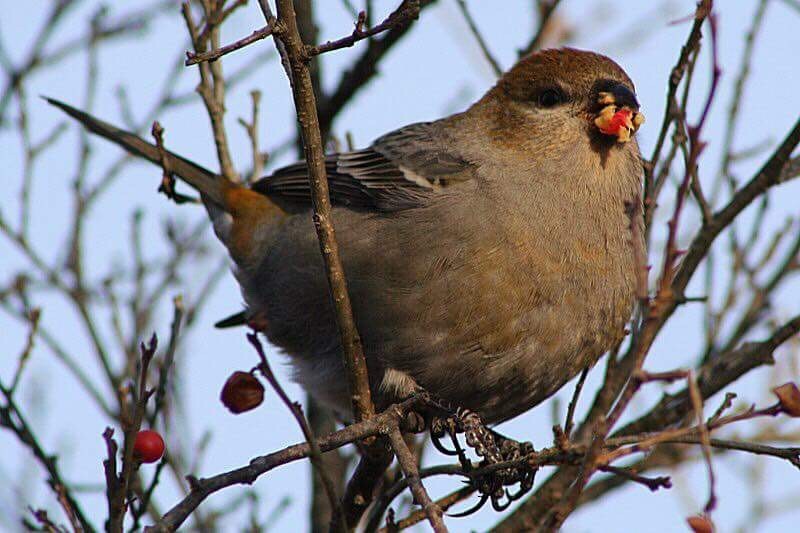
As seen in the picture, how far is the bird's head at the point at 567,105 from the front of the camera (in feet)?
14.8

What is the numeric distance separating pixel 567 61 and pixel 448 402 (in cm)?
180

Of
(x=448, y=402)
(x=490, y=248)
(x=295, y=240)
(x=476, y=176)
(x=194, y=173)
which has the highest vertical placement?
(x=194, y=173)

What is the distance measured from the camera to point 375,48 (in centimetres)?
588

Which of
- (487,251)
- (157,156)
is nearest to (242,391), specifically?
(487,251)

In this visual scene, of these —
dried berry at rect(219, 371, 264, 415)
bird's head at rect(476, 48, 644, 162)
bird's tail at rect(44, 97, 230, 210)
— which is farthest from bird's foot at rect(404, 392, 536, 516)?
bird's tail at rect(44, 97, 230, 210)

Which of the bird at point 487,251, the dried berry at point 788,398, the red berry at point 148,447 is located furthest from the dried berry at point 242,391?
the dried berry at point 788,398

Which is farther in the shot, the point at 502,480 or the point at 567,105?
the point at 567,105

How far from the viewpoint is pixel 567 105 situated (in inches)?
188

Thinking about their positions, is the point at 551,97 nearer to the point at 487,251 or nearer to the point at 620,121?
the point at 620,121

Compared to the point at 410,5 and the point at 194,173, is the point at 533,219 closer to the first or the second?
the point at 410,5

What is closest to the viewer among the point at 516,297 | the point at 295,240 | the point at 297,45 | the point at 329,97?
the point at 297,45

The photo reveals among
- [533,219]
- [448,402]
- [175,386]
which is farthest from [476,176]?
[175,386]

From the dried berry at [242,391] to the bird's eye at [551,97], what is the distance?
6.53 feet

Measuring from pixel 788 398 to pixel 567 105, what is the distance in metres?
2.30
